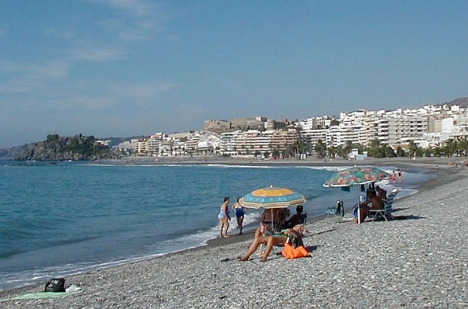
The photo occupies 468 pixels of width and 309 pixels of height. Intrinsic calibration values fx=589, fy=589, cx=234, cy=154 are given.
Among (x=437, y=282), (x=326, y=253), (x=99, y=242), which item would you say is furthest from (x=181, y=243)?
(x=437, y=282)

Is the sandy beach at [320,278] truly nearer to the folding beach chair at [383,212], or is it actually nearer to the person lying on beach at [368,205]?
the folding beach chair at [383,212]

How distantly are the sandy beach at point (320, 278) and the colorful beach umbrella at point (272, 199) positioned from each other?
35.4 inches

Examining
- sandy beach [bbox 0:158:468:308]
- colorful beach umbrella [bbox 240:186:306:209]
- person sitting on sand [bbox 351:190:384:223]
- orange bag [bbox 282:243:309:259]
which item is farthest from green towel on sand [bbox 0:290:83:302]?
person sitting on sand [bbox 351:190:384:223]

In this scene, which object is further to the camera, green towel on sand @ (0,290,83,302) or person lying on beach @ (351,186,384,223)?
person lying on beach @ (351,186,384,223)

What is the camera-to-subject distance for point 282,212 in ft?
40.1

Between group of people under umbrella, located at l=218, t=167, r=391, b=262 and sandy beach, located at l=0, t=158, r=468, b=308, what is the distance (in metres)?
0.27

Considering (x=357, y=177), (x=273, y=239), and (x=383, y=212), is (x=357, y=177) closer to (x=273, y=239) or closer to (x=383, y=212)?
(x=383, y=212)

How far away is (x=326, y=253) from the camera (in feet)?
34.1

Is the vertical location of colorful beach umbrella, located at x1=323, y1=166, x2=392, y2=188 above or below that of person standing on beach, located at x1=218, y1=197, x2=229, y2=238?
above

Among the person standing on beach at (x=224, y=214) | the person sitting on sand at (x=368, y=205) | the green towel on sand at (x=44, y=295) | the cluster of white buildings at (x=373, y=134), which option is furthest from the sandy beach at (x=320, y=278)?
the cluster of white buildings at (x=373, y=134)

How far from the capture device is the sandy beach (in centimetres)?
698

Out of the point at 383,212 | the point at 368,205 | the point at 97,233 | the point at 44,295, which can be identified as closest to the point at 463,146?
the point at 97,233

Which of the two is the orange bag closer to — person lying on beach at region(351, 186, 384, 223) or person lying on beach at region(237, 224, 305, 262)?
person lying on beach at region(237, 224, 305, 262)

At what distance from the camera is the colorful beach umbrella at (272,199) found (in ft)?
37.9
